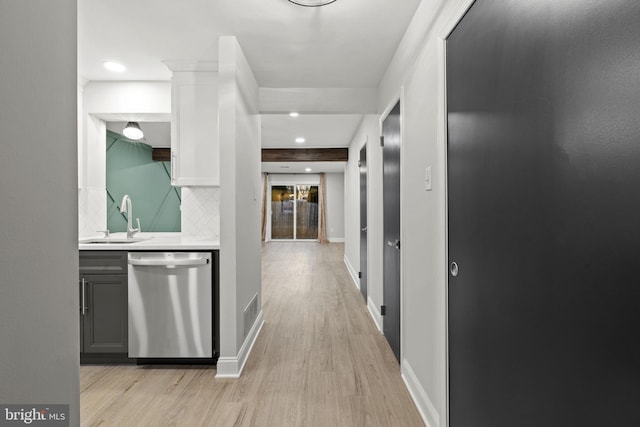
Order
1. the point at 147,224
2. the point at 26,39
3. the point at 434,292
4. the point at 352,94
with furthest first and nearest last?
the point at 147,224 < the point at 352,94 < the point at 434,292 < the point at 26,39

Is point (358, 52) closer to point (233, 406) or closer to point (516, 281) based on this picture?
point (516, 281)

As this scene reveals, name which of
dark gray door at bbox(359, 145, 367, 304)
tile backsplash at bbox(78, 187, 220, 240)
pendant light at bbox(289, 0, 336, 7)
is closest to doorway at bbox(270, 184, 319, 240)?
dark gray door at bbox(359, 145, 367, 304)

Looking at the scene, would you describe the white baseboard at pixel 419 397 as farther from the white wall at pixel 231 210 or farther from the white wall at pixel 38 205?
the white wall at pixel 38 205

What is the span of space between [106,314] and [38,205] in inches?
91.0

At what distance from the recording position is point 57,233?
31.8 inches

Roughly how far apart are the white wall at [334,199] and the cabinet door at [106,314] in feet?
30.4

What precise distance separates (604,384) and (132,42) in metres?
3.24

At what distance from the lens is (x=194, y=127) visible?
3.03 m

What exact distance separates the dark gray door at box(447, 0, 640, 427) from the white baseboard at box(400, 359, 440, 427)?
0.41 m

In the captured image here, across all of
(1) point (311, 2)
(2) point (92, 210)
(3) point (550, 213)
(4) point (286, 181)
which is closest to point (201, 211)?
(2) point (92, 210)

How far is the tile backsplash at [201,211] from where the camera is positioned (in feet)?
10.8

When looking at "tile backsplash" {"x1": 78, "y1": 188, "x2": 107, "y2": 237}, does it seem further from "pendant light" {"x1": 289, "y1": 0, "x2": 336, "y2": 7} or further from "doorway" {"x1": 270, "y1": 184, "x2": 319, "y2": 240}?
"doorway" {"x1": 270, "y1": 184, "x2": 319, "y2": 240}

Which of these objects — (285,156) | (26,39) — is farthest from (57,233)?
(285,156)

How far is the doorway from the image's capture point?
1178 centimetres
